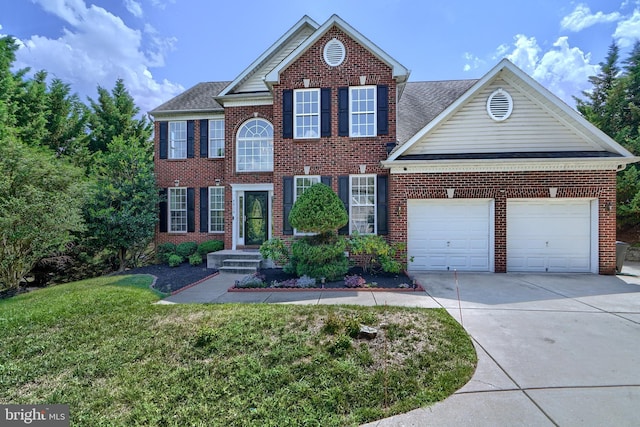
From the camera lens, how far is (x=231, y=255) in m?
9.80

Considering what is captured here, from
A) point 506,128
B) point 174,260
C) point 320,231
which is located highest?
point 506,128

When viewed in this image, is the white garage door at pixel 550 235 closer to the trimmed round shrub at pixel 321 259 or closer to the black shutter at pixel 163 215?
the trimmed round shrub at pixel 321 259

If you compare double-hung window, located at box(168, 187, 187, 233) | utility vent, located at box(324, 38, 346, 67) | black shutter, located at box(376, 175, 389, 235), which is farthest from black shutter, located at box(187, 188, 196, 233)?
black shutter, located at box(376, 175, 389, 235)

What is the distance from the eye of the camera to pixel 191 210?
11.9 meters

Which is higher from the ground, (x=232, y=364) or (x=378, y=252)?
(x=378, y=252)

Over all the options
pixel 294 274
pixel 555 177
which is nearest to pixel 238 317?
pixel 294 274

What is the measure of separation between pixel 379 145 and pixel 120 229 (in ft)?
33.2

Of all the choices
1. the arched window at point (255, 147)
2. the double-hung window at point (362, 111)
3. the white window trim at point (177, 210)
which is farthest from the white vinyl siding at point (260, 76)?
the white window trim at point (177, 210)

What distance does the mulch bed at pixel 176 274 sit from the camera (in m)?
7.63

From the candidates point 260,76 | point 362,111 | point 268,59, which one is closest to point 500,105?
Result: point 362,111

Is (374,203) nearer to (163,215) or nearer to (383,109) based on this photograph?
(383,109)

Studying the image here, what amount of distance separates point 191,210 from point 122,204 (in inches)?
96.8

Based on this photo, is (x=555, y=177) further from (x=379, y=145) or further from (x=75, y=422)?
(x=75, y=422)

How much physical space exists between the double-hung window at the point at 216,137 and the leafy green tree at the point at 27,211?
16.5ft
